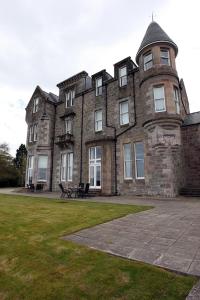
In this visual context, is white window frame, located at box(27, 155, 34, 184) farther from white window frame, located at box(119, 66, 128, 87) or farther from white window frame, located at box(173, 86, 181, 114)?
white window frame, located at box(173, 86, 181, 114)

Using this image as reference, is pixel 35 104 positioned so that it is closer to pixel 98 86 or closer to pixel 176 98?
pixel 98 86

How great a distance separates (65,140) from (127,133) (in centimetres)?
725

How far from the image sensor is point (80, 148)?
20.9 m

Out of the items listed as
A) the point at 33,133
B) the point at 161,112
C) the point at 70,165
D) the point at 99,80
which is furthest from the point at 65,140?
the point at 161,112

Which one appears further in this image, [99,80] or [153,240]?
[99,80]

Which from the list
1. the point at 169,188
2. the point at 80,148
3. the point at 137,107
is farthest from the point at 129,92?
the point at 169,188

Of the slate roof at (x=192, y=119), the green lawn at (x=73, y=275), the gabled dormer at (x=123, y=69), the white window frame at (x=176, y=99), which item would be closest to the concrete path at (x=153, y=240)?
the green lawn at (x=73, y=275)

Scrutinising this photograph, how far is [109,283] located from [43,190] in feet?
69.1

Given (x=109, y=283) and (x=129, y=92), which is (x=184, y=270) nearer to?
(x=109, y=283)

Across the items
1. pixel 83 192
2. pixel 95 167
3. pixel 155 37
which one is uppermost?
pixel 155 37

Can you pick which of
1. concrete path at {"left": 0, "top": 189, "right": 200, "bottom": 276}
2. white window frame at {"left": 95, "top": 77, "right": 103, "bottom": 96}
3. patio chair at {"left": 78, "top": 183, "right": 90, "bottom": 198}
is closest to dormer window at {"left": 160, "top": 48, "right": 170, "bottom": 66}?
white window frame at {"left": 95, "top": 77, "right": 103, "bottom": 96}

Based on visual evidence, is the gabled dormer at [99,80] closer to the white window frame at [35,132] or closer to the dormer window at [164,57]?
the dormer window at [164,57]

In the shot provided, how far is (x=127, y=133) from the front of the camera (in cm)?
1767

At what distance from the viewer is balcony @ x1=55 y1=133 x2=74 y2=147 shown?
21.4m
